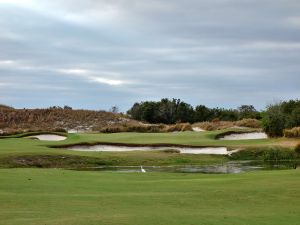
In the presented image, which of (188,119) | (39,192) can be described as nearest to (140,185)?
(39,192)

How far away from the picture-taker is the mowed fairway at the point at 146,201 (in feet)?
46.2

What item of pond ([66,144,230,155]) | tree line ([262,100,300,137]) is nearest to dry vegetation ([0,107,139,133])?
tree line ([262,100,300,137])

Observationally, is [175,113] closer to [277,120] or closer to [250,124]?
[250,124]

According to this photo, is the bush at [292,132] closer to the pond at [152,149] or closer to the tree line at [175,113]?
the pond at [152,149]

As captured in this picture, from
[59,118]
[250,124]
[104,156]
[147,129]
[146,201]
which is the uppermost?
[59,118]

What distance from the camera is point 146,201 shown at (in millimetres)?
17719

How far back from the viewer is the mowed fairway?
1409cm

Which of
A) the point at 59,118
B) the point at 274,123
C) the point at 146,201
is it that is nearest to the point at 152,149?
the point at 274,123

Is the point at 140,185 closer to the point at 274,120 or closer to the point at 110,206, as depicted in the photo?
the point at 110,206

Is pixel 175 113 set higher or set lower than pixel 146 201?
higher

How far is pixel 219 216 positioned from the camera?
1479 cm

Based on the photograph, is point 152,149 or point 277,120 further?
point 277,120

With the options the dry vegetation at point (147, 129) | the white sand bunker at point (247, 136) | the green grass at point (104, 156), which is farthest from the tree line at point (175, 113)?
the green grass at point (104, 156)

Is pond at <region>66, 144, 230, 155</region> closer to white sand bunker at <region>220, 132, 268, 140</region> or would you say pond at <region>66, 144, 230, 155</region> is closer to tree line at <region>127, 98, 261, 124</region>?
white sand bunker at <region>220, 132, 268, 140</region>
